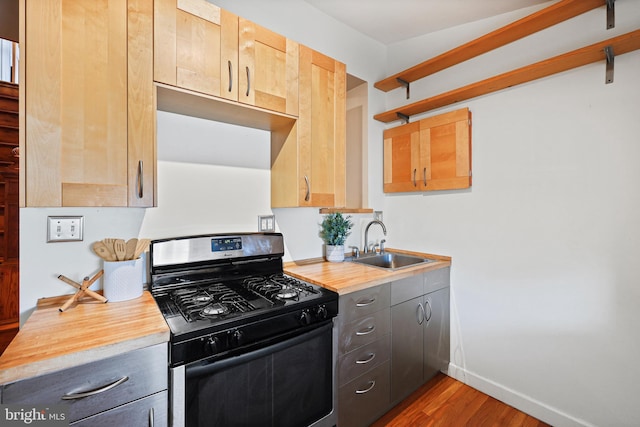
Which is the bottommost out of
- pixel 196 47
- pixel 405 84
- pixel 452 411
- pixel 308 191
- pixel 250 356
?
pixel 452 411

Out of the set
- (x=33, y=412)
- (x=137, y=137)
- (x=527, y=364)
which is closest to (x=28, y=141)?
(x=137, y=137)

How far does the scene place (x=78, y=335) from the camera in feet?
3.05

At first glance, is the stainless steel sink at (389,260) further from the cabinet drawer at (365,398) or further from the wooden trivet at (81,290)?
the wooden trivet at (81,290)

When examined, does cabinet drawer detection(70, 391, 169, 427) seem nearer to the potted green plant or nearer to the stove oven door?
the stove oven door

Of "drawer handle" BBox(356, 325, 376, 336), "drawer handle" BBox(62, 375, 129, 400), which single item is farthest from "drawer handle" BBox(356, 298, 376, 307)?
"drawer handle" BBox(62, 375, 129, 400)

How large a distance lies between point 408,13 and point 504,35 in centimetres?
71

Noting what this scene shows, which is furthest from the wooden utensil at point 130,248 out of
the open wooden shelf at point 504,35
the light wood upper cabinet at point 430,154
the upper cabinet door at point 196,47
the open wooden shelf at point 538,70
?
the open wooden shelf at point 504,35

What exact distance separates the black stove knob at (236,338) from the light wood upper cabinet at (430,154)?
1802mm

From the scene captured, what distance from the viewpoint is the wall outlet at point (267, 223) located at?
1.93 metres

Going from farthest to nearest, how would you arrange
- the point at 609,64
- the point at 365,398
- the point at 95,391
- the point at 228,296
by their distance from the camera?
→ the point at 365,398, the point at 609,64, the point at 228,296, the point at 95,391

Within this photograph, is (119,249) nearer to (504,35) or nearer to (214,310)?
(214,310)

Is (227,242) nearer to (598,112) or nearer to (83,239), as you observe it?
(83,239)

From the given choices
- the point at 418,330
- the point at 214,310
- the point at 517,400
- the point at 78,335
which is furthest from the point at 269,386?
the point at 517,400

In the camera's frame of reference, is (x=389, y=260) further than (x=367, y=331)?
Yes
